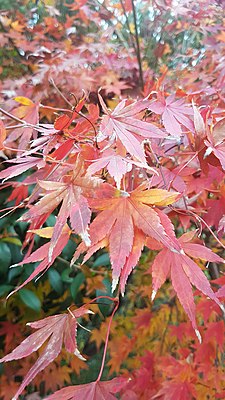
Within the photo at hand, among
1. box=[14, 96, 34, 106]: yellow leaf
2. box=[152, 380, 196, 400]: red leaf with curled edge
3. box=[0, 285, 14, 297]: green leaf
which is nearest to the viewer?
box=[14, 96, 34, 106]: yellow leaf

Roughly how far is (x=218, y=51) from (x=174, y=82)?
0.65 ft

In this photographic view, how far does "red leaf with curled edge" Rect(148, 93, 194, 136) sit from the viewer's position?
623 millimetres

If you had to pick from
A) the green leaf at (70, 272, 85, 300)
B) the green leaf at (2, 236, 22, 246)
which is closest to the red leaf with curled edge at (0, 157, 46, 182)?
the green leaf at (2, 236, 22, 246)

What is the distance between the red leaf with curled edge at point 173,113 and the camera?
2.04 feet

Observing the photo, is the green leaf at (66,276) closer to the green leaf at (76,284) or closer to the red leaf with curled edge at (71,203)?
the green leaf at (76,284)

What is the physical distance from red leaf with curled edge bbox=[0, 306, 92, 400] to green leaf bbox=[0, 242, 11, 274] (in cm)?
85

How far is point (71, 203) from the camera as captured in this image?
462 mm

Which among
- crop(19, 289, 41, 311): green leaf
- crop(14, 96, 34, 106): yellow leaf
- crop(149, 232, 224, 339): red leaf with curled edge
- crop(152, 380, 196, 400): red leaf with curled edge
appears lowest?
crop(152, 380, 196, 400): red leaf with curled edge

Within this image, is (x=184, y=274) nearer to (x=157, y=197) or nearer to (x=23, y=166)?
(x=157, y=197)

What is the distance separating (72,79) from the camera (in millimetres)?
1461

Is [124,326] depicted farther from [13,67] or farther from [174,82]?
[13,67]

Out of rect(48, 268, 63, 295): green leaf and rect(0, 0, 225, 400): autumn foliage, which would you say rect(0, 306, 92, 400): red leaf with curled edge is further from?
rect(48, 268, 63, 295): green leaf

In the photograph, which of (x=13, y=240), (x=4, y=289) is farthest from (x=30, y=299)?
(x=13, y=240)

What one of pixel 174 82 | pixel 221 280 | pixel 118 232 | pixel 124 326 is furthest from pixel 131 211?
pixel 124 326
